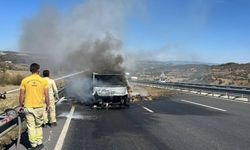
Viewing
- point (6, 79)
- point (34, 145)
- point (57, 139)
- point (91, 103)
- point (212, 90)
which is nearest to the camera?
point (34, 145)

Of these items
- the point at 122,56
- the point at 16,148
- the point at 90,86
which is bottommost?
the point at 16,148

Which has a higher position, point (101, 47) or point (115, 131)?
point (101, 47)

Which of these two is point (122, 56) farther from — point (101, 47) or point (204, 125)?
point (204, 125)

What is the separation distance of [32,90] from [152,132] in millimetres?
4605

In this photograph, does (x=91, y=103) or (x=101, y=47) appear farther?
(x=101, y=47)

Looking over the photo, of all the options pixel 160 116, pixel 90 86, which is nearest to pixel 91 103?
pixel 90 86

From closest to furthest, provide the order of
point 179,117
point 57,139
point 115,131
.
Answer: point 57,139 < point 115,131 < point 179,117

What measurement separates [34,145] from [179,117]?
29.7ft

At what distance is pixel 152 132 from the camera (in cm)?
1316

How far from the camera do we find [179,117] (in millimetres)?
17859

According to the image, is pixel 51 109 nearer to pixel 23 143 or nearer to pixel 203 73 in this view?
pixel 23 143

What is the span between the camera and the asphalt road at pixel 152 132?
1070cm

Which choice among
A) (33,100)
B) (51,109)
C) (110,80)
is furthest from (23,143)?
(110,80)

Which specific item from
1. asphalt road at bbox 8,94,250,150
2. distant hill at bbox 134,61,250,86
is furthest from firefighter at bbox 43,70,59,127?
distant hill at bbox 134,61,250,86
